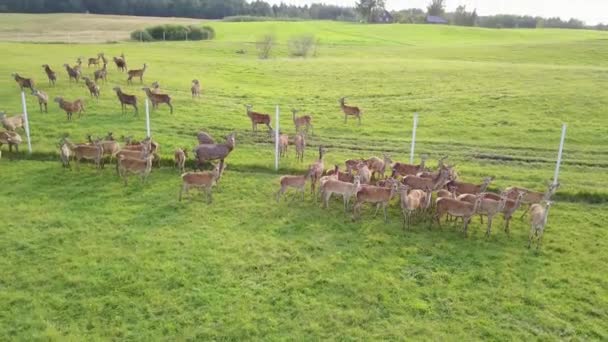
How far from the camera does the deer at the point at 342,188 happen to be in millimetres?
14562

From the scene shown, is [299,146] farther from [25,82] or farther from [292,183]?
[25,82]

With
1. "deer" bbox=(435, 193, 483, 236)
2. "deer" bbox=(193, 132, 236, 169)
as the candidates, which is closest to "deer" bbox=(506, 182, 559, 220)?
"deer" bbox=(435, 193, 483, 236)

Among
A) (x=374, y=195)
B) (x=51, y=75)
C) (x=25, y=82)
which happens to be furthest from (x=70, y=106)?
(x=374, y=195)

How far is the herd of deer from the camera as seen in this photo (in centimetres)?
1348

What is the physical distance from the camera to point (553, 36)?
90438 millimetres

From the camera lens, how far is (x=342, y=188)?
48.0 ft

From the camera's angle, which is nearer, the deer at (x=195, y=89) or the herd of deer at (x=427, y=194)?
the herd of deer at (x=427, y=194)

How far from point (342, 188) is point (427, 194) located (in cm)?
235

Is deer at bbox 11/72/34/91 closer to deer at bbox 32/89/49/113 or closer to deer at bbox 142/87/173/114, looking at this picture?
deer at bbox 32/89/49/113

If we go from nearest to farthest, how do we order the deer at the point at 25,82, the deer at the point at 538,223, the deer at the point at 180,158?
the deer at the point at 538,223
the deer at the point at 180,158
the deer at the point at 25,82

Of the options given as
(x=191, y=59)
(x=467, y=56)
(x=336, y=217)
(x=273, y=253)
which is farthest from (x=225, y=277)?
(x=467, y=56)

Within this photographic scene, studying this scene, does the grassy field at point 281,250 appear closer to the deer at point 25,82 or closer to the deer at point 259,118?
the deer at point 259,118

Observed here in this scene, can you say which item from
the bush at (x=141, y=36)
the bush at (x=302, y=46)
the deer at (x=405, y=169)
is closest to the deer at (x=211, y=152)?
the deer at (x=405, y=169)

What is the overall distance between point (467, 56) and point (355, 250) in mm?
51700
